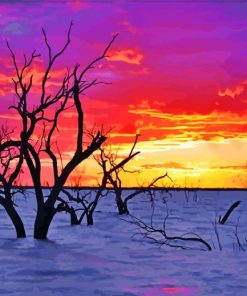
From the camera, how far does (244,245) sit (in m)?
16.4

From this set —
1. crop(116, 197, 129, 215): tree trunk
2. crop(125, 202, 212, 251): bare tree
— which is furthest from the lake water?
Result: crop(116, 197, 129, 215): tree trunk

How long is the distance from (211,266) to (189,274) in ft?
4.05

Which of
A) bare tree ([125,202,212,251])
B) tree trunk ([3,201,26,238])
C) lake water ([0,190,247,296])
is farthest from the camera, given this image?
tree trunk ([3,201,26,238])

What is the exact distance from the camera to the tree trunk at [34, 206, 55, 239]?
15.8 m

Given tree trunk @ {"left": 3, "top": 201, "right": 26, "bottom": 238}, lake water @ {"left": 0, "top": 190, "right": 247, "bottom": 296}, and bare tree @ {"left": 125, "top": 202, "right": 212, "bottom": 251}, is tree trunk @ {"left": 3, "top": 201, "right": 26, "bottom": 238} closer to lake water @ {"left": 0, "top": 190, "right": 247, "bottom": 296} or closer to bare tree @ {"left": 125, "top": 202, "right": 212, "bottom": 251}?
lake water @ {"left": 0, "top": 190, "right": 247, "bottom": 296}

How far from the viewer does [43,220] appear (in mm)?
16094

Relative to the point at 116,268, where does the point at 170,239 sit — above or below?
above

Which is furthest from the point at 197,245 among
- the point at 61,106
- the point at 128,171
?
the point at 128,171

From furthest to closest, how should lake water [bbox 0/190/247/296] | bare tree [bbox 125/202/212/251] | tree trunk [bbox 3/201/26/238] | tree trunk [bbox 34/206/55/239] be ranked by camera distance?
tree trunk [bbox 3/201/26/238], tree trunk [bbox 34/206/55/239], bare tree [bbox 125/202/212/251], lake water [bbox 0/190/247/296]

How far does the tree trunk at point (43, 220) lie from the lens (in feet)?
51.8

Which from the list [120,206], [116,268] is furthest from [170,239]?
[120,206]

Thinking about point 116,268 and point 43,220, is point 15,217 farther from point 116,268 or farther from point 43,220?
point 116,268

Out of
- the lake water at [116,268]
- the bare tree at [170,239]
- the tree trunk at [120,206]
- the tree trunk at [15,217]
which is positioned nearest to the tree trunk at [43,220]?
the lake water at [116,268]

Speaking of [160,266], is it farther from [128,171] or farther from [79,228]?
[128,171]
